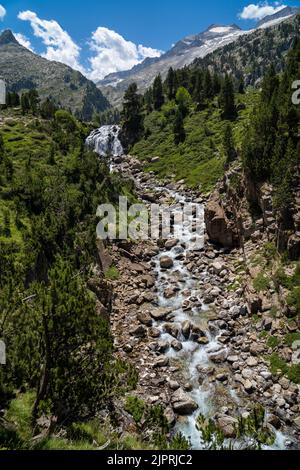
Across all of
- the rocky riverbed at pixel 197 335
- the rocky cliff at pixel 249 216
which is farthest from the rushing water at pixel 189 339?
the rocky cliff at pixel 249 216

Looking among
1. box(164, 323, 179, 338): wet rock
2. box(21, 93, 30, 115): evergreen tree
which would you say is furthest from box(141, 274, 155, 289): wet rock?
box(21, 93, 30, 115): evergreen tree

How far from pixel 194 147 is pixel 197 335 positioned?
4873 centimetres

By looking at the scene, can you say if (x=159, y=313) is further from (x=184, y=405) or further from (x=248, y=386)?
(x=248, y=386)

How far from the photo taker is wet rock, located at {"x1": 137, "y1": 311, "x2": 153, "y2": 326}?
24.8 meters

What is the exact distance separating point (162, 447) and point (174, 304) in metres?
16.6

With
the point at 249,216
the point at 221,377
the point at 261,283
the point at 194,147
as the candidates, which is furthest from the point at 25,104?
the point at 221,377

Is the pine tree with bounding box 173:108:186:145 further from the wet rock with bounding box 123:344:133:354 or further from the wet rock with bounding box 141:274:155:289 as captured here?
the wet rock with bounding box 123:344:133:354

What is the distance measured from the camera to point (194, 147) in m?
66.1

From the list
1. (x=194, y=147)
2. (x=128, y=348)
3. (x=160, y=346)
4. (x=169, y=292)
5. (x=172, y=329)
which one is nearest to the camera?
(x=128, y=348)

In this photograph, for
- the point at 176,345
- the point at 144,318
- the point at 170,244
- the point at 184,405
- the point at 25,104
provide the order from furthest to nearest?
the point at 25,104 < the point at 170,244 < the point at 144,318 < the point at 176,345 < the point at 184,405

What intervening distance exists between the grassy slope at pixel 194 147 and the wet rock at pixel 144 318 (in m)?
27.4

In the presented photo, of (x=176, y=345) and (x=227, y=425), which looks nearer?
(x=227, y=425)

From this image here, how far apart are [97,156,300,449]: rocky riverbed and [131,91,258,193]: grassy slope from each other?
20.5m
